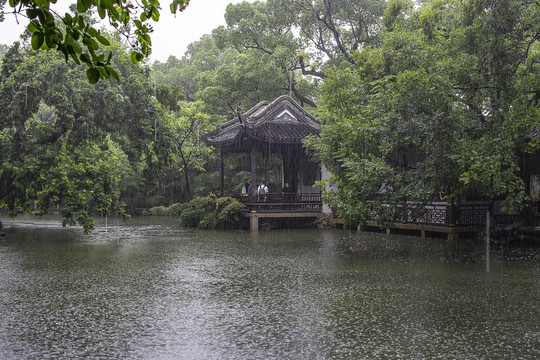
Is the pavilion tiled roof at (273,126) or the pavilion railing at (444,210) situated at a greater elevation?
the pavilion tiled roof at (273,126)

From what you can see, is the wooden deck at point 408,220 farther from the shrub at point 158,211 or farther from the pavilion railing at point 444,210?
the shrub at point 158,211

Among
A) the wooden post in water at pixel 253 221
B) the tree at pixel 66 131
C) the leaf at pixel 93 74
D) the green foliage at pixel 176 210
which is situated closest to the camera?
the leaf at pixel 93 74

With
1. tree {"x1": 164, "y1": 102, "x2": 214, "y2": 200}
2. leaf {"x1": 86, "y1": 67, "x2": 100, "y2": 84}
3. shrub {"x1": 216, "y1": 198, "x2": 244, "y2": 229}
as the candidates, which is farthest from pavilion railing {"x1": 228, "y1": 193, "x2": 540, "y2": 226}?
leaf {"x1": 86, "y1": 67, "x2": 100, "y2": 84}

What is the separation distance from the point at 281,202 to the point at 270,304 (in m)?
13.6

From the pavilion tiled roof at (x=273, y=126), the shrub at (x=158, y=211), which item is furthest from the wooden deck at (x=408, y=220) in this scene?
the shrub at (x=158, y=211)

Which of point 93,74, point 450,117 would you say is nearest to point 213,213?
point 450,117

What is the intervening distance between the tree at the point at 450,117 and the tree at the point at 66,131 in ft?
21.5

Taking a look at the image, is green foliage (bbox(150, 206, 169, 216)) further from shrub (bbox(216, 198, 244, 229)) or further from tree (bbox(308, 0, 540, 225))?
tree (bbox(308, 0, 540, 225))

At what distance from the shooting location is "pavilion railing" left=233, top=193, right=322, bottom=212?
774 inches

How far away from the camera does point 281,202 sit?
2009cm

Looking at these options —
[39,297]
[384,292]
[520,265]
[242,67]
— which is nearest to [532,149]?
[520,265]

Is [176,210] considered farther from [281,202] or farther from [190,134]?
[281,202]

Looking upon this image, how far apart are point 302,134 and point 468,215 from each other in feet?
24.6

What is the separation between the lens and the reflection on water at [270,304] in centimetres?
470
